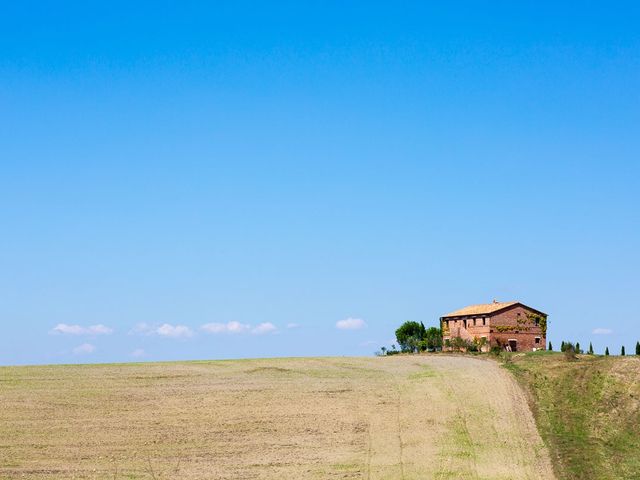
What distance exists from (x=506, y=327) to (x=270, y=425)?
61.7 metres

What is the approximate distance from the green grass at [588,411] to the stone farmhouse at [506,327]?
29.9 metres

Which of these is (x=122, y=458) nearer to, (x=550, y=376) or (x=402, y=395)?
(x=402, y=395)

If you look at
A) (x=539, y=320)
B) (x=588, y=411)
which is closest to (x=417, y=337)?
(x=539, y=320)

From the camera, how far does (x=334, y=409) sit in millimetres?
65250

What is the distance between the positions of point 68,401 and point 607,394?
46.1m

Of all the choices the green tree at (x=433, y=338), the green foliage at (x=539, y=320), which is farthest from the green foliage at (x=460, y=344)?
the green foliage at (x=539, y=320)

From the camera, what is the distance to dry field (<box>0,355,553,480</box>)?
161 ft

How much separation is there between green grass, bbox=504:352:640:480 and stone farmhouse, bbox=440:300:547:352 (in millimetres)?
29888

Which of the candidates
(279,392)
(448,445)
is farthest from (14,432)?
(448,445)

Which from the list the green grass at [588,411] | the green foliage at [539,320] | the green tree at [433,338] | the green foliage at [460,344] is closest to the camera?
the green grass at [588,411]

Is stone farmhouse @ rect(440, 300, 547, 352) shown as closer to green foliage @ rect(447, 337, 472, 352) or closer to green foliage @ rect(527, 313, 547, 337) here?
green foliage @ rect(527, 313, 547, 337)

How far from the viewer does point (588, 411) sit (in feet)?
205

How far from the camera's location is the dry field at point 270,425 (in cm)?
4916

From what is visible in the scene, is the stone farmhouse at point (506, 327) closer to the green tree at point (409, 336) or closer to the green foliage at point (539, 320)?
the green foliage at point (539, 320)
